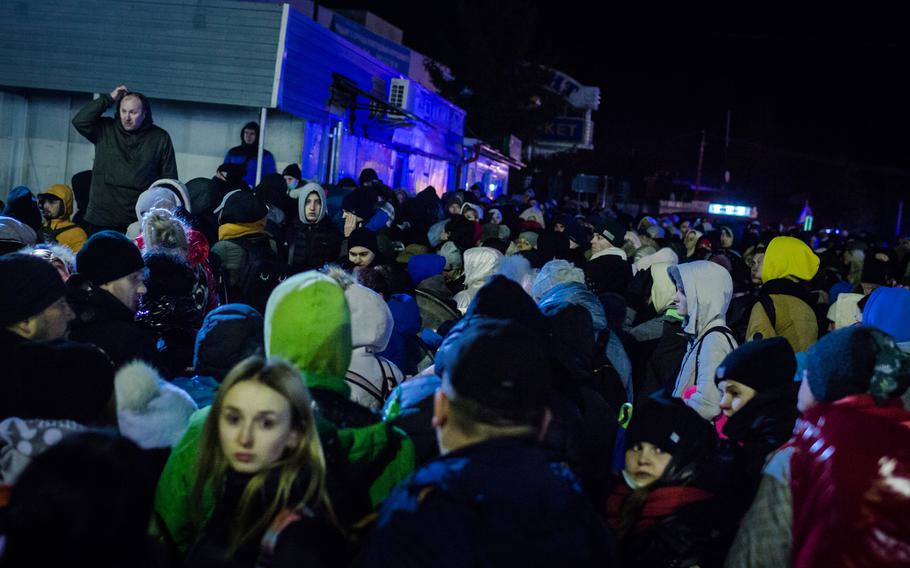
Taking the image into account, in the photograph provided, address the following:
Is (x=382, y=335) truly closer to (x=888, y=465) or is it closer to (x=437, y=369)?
(x=437, y=369)

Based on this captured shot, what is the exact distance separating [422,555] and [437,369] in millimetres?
1447

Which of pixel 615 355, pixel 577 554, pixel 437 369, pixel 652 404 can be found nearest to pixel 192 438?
pixel 437 369

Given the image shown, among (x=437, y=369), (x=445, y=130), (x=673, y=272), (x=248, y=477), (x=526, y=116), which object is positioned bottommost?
(x=248, y=477)

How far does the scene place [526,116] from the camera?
5566cm

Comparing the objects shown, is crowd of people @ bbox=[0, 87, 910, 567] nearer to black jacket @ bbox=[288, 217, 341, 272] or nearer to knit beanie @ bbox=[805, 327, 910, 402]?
knit beanie @ bbox=[805, 327, 910, 402]

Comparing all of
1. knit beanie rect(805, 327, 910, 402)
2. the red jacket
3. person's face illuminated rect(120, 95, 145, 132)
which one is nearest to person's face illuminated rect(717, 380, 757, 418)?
knit beanie rect(805, 327, 910, 402)

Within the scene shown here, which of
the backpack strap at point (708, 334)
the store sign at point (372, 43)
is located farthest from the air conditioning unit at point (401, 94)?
the backpack strap at point (708, 334)

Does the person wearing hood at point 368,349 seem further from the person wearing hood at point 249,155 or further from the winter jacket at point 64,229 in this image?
the person wearing hood at point 249,155

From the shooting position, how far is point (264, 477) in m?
2.62

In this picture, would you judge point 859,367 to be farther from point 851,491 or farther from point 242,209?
point 242,209

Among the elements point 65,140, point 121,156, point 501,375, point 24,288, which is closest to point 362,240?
point 121,156

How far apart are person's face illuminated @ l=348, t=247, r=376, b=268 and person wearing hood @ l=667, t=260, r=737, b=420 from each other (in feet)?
8.22

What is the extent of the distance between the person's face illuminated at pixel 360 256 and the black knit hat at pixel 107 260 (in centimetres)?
281

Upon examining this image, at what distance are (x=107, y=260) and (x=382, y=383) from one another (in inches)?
61.0
